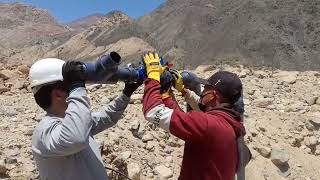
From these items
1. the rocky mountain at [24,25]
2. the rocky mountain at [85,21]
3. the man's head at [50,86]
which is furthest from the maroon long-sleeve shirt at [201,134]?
the rocky mountain at [85,21]

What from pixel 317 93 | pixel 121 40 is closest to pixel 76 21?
pixel 121 40

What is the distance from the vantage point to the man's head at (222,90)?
8.57ft

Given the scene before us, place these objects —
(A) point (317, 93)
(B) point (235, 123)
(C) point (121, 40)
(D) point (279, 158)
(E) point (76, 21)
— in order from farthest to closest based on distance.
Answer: (E) point (76, 21), (C) point (121, 40), (A) point (317, 93), (D) point (279, 158), (B) point (235, 123)

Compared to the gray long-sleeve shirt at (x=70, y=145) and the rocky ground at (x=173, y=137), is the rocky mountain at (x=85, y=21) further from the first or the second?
the gray long-sleeve shirt at (x=70, y=145)

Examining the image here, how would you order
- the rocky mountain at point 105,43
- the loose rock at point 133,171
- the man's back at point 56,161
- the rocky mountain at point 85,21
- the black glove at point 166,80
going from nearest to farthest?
1. the man's back at point 56,161
2. the black glove at point 166,80
3. the loose rock at point 133,171
4. the rocky mountain at point 105,43
5. the rocky mountain at point 85,21

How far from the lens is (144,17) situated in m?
53.0

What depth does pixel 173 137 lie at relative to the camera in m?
6.06

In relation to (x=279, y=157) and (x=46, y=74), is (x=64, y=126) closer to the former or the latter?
(x=46, y=74)

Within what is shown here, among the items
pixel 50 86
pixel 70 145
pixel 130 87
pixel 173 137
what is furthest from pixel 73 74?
pixel 173 137

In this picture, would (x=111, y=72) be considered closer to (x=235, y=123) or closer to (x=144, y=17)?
(x=235, y=123)

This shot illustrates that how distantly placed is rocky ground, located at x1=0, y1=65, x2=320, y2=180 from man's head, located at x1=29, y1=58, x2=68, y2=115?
2.33 meters

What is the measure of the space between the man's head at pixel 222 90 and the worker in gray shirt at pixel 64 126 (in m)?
0.60

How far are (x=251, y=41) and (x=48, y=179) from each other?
36670 mm

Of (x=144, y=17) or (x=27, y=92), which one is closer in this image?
(x=27, y=92)
